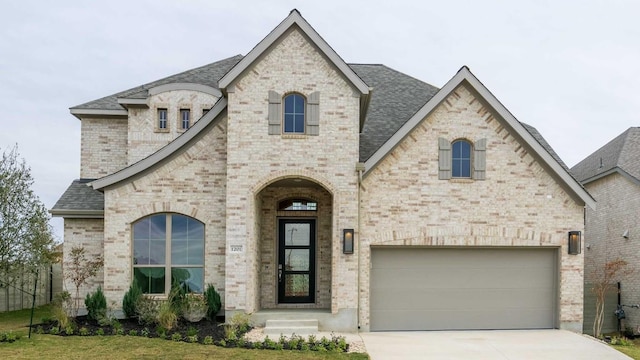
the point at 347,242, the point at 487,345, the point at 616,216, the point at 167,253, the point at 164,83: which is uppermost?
the point at 164,83

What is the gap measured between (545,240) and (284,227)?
22.8 ft

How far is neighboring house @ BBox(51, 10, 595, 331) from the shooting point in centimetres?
1214

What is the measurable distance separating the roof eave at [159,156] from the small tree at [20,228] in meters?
1.81

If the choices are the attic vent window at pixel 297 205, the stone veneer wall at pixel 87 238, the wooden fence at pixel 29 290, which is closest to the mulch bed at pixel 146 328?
the stone veneer wall at pixel 87 238

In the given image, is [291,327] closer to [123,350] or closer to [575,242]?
[123,350]

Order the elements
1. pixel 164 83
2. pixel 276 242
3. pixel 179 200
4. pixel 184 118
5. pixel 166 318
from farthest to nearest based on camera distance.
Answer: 1. pixel 164 83
2. pixel 184 118
3. pixel 276 242
4. pixel 179 200
5. pixel 166 318

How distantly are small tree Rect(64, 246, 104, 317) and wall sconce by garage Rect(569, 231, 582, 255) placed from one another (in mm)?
12376

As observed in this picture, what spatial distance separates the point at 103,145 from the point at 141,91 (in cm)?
224

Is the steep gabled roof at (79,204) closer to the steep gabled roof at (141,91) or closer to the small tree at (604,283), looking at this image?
the steep gabled roof at (141,91)

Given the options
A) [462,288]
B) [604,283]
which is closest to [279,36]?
[462,288]

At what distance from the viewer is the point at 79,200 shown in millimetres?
14688

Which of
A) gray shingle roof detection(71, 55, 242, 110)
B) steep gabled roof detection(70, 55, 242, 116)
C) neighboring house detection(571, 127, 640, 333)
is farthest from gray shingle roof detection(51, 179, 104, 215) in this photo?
neighboring house detection(571, 127, 640, 333)

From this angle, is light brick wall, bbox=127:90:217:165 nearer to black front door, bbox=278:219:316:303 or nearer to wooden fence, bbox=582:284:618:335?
black front door, bbox=278:219:316:303

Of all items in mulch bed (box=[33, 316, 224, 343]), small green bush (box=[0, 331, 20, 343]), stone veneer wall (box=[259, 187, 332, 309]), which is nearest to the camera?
small green bush (box=[0, 331, 20, 343])
